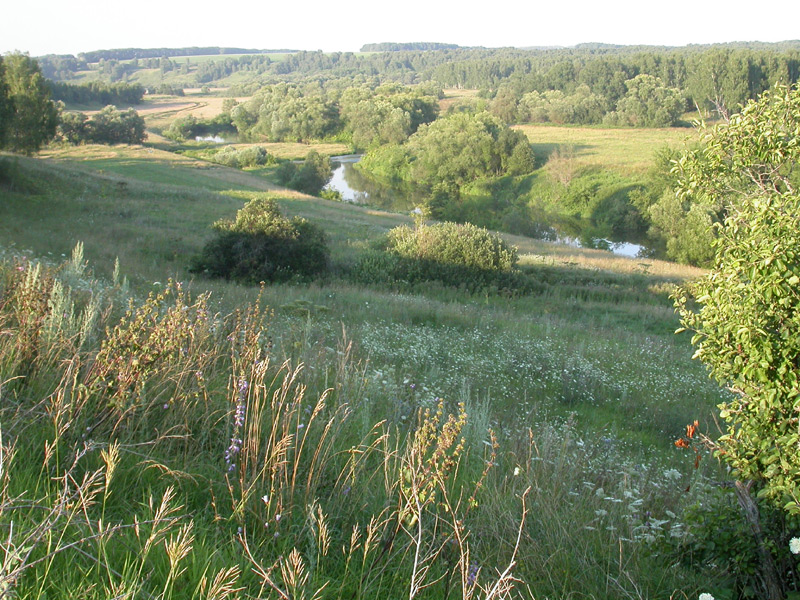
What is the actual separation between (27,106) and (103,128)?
1417 inches

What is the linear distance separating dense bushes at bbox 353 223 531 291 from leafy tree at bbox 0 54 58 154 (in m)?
26.5

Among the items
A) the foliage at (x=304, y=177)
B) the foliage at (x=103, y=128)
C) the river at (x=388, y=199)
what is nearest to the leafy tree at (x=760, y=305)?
the river at (x=388, y=199)

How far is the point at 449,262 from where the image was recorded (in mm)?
21797

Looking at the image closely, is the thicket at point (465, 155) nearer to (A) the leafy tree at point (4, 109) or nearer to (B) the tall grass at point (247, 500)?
(A) the leafy tree at point (4, 109)

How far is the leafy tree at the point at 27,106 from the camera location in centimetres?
3653

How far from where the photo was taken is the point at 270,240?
19734 mm

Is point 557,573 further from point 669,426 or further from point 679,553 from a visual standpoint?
point 669,426

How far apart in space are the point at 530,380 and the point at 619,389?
1586 millimetres

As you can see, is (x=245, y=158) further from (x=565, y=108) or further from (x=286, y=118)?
(x=565, y=108)

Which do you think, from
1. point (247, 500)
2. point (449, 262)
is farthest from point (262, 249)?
point (247, 500)

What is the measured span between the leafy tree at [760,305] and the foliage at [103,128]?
7295 centimetres

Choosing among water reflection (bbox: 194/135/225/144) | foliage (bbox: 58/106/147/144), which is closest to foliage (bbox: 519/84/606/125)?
water reflection (bbox: 194/135/225/144)

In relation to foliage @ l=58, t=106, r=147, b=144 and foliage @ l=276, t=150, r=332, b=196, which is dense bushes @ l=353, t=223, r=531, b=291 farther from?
foliage @ l=58, t=106, r=147, b=144

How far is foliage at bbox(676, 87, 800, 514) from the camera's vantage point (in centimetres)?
275
